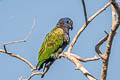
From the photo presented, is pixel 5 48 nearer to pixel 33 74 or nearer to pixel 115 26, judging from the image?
pixel 33 74

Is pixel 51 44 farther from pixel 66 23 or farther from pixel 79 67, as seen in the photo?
pixel 79 67

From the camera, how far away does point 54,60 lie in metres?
5.52

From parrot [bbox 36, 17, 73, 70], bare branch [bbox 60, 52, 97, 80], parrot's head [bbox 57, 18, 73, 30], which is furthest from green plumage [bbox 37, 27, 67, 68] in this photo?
bare branch [bbox 60, 52, 97, 80]

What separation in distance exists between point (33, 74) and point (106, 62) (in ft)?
5.68

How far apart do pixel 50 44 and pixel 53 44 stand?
0.22ft

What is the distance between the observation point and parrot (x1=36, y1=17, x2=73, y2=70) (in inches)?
220

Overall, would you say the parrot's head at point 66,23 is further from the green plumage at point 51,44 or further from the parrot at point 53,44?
the green plumage at point 51,44

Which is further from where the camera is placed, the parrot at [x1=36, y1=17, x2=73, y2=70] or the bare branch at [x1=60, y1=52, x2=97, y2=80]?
the parrot at [x1=36, y1=17, x2=73, y2=70]

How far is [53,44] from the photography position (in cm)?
581

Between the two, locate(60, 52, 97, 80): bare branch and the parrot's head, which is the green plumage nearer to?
the parrot's head

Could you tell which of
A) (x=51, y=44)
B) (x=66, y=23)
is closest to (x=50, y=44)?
(x=51, y=44)

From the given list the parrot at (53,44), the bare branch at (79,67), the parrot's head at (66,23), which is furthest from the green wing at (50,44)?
the bare branch at (79,67)

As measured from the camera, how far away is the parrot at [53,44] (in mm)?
5586

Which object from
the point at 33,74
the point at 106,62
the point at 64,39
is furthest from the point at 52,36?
the point at 106,62
